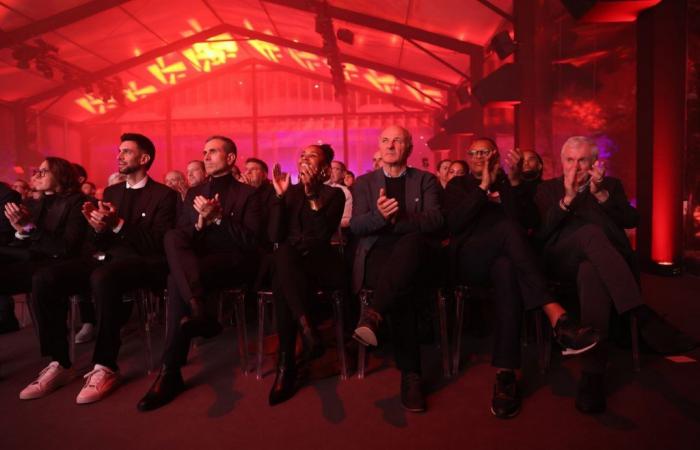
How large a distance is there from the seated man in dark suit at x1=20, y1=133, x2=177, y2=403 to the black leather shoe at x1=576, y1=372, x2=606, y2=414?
2.34 m

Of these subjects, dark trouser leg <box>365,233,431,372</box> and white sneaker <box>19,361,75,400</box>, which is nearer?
dark trouser leg <box>365,233,431,372</box>

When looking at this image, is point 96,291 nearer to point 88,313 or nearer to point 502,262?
point 88,313

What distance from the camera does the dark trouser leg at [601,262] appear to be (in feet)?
7.05

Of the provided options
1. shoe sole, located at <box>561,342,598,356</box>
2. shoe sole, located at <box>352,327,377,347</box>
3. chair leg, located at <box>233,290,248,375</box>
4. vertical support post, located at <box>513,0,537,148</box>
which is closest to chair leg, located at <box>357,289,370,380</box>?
shoe sole, located at <box>352,327,377,347</box>

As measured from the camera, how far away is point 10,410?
7.41ft

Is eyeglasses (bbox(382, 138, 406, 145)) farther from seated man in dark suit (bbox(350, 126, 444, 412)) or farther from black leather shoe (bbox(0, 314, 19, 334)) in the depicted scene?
black leather shoe (bbox(0, 314, 19, 334))

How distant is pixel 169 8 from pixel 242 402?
407 inches

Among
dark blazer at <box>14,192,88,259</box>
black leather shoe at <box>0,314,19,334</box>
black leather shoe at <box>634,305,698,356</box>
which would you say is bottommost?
black leather shoe at <box>0,314,19,334</box>

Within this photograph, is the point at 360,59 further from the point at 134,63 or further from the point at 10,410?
the point at 10,410

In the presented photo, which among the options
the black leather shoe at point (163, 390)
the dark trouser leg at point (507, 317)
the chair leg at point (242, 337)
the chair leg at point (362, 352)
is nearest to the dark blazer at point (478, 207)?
the dark trouser leg at point (507, 317)

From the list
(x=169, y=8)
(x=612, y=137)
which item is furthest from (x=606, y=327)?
(x=169, y=8)

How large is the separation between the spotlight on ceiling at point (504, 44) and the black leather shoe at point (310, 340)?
5.96m

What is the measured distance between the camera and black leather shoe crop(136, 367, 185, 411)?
2215mm

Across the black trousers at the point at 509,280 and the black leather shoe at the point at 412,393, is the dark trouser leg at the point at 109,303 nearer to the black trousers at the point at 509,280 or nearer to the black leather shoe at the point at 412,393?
the black leather shoe at the point at 412,393
